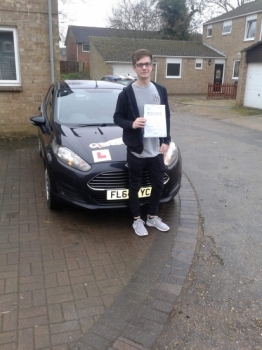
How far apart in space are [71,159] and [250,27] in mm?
28511

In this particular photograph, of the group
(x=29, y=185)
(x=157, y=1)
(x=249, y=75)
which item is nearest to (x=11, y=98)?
(x=29, y=185)

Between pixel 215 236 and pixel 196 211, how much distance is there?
27.9 inches

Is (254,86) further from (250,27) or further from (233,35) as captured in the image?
(233,35)

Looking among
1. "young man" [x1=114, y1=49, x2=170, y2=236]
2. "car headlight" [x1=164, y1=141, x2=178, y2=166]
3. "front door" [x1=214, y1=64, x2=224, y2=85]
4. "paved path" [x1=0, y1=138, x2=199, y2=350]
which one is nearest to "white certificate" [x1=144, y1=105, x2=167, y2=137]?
"young man" [x1=114, y1=49, x2=170, y2=236]

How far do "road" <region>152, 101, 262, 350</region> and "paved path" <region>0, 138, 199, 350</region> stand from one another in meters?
0.14

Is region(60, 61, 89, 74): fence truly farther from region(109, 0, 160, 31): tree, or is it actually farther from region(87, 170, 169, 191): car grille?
region(87, 170, 169, 191): car grille

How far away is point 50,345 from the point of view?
2312mm

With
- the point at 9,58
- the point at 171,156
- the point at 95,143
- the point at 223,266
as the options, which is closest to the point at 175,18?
the point at 9,58

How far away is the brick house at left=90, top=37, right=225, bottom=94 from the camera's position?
28.4m

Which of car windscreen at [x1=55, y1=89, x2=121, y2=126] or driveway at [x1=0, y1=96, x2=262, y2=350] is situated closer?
driveway at [x1=0, y1=96, x2=262, y2=350]

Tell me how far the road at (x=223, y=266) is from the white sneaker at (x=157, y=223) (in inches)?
17.7

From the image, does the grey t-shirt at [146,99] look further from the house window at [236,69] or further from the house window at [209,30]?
the house window at [209,30]

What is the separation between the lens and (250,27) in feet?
89.8

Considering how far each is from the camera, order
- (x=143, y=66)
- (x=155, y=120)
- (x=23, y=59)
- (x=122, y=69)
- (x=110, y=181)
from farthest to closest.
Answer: (x=122, y=69)
(x=23, y=59)
(x=110, y=181)
(x=155, y=120)
(x=143, y=66)
